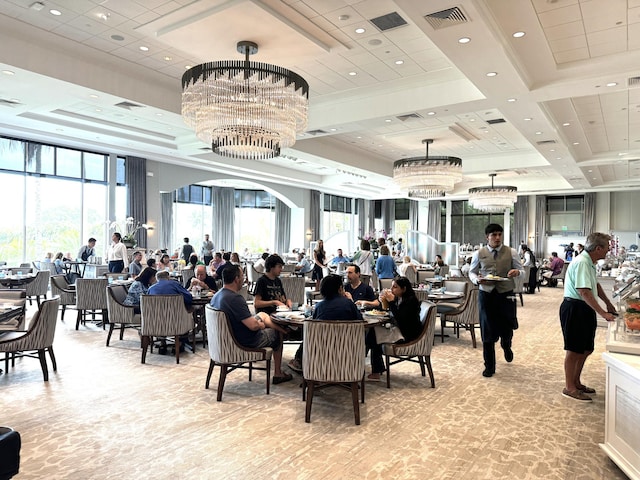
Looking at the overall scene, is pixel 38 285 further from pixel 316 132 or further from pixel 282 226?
pixel 282 226

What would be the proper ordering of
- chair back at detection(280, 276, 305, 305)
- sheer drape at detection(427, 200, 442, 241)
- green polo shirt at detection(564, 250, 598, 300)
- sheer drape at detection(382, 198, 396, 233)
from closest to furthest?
green polo shirt at detection(564, 250, 598, 300) < chair back at detection(280, 276, 305, 305) < sheer drape at detection(427, 200, 442, 241) < sheer drape at detection(382, 198, 396, 233)

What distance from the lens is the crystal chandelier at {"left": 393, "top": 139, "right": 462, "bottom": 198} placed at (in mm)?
9883

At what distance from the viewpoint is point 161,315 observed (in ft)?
18.2

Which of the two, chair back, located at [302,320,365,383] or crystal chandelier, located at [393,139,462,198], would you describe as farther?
crystal chandelier, located at [393,139,462,198]

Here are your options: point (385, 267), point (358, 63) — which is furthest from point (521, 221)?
point (358, 63)

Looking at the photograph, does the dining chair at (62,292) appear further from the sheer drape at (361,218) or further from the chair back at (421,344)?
Result: the sheer drape at (361,218)

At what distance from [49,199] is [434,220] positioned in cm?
1779

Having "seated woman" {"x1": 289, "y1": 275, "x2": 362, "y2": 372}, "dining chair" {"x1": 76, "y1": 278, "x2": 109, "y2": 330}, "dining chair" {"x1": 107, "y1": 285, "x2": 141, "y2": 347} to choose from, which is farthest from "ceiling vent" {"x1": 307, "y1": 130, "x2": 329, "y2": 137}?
"seated woman" {"x1": 289, "y1": 275, "x2": 362, "y2": 372}

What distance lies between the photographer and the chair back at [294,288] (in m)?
8.72

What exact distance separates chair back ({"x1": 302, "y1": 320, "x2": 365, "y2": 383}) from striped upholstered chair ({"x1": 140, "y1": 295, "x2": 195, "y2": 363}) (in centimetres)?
231

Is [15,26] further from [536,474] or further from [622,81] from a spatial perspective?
[622,81]

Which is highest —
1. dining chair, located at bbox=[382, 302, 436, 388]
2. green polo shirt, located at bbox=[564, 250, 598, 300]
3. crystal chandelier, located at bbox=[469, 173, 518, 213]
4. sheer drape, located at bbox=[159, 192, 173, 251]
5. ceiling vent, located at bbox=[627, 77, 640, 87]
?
ceiling vent, located at bbox=[627, 77, 640, 87]

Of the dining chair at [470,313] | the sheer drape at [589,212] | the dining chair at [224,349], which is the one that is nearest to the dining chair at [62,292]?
the dining chair at [224,349]

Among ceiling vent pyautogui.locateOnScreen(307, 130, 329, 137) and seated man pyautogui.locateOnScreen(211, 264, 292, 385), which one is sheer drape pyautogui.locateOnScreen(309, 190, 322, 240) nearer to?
ceiling vent pyautogui.locateOnScreen(307, 130, 329, 137)
